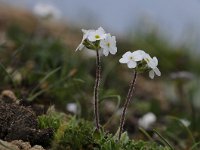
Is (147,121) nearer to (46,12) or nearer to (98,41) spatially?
(46,12)

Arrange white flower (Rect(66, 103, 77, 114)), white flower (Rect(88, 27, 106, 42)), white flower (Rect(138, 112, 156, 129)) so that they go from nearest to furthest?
1. white flower (Rect(88, 27, 106, 42))
2. white flower (Rect(66, 103, 77, 114))
3. white flower (Rect(138, 112, 156, 129))

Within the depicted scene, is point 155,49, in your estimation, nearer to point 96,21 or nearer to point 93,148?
point 96,21

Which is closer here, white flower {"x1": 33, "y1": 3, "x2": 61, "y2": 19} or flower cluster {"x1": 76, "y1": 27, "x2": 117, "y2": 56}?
flower cluster {"x1": 76, "y1": 27, "x2": 117, "y2": 56}

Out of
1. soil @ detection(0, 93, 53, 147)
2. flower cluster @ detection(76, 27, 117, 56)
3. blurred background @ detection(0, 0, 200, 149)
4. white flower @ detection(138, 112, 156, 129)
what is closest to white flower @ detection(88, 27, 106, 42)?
flower cluster @ detection(76, 27, 117, 56)

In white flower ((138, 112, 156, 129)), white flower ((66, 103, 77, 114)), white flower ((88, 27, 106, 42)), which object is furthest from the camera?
white flower ((138, 112, 156, 129))

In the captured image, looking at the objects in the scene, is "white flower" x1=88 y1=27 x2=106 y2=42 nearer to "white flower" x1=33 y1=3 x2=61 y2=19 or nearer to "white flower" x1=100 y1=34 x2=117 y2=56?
"white flower" x1=100 y1=34 x2=117 y2=56

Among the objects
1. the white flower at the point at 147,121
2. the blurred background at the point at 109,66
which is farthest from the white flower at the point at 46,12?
the white flower at the point at 147,121
